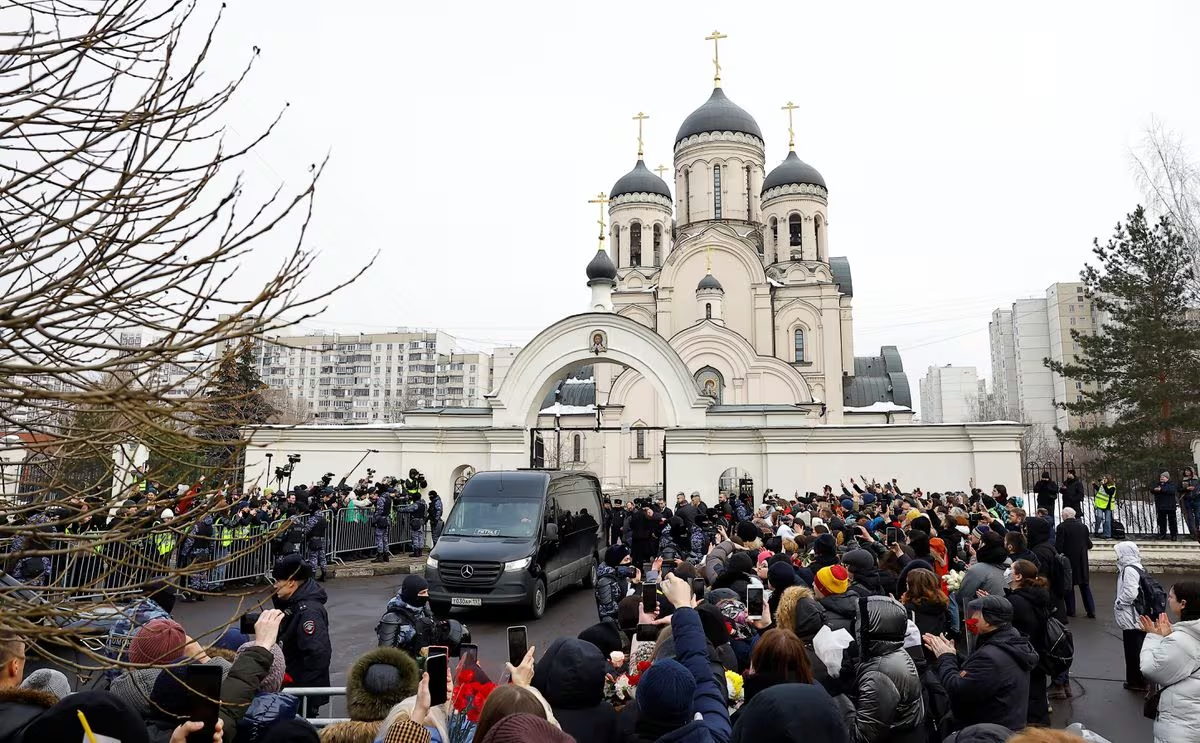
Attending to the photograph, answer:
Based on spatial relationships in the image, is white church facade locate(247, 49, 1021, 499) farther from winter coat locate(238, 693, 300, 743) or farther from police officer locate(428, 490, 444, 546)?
winter coat locate(238, 693, 300, 743)

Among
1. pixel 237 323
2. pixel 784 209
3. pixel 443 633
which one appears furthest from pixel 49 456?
pixel 784 209

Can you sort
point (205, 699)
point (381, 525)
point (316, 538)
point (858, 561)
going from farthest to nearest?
point (381, 525) < point (316, 538) < point (858, 561) < point (205, 699)

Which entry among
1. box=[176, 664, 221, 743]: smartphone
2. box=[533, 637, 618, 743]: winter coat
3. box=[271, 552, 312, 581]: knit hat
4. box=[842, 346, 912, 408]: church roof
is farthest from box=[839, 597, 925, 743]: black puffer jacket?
box=[842, 346, 912, 408]: church roof

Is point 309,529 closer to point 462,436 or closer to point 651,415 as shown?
point 462,436

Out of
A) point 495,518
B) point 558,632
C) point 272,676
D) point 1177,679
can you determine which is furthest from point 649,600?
point 495,518

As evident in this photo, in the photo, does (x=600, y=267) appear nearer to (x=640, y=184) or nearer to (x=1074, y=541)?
(x=640, y=184)

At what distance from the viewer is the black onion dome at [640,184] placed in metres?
45.2

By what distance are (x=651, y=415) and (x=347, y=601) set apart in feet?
78.4

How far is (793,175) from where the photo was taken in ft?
134

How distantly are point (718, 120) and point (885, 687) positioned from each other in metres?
41.7

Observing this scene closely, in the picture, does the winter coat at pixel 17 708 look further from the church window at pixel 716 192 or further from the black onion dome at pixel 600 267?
the church window at pixel 716 192

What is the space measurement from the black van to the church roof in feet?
105

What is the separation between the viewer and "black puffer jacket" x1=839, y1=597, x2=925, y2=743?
3977 mm

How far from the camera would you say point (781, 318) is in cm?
3894
